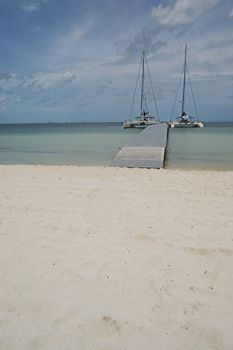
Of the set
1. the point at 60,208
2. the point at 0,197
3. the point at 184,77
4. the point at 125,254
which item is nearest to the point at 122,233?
the point at 125,254

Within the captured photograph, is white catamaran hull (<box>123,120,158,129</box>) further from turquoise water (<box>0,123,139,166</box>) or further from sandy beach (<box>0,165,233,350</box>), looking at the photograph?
sandy beach (<box>0,165,233,350</box>)

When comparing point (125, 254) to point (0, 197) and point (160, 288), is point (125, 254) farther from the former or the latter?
point (0, 197)

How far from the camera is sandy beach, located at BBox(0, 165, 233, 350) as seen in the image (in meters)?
2.88

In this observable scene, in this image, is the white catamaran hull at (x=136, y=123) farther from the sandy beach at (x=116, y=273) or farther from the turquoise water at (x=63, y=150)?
the sandy beach at (x=116, y=273)

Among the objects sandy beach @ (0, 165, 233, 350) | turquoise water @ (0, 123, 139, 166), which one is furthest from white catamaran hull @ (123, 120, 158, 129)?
sandy beach @ (0, 165, 233, 350)

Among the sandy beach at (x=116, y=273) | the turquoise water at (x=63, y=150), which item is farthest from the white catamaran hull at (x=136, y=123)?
the sandy beach at (x=116, y=273)

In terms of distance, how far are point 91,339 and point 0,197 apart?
5278mm

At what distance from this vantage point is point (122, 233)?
507cm

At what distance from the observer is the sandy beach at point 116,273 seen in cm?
288

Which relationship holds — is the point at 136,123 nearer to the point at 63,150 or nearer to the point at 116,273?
the point at 63,150

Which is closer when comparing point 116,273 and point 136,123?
point 116,273

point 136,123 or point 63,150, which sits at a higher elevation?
point 63,150

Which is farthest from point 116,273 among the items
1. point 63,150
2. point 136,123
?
point 136,123

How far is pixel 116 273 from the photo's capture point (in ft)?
12.6
